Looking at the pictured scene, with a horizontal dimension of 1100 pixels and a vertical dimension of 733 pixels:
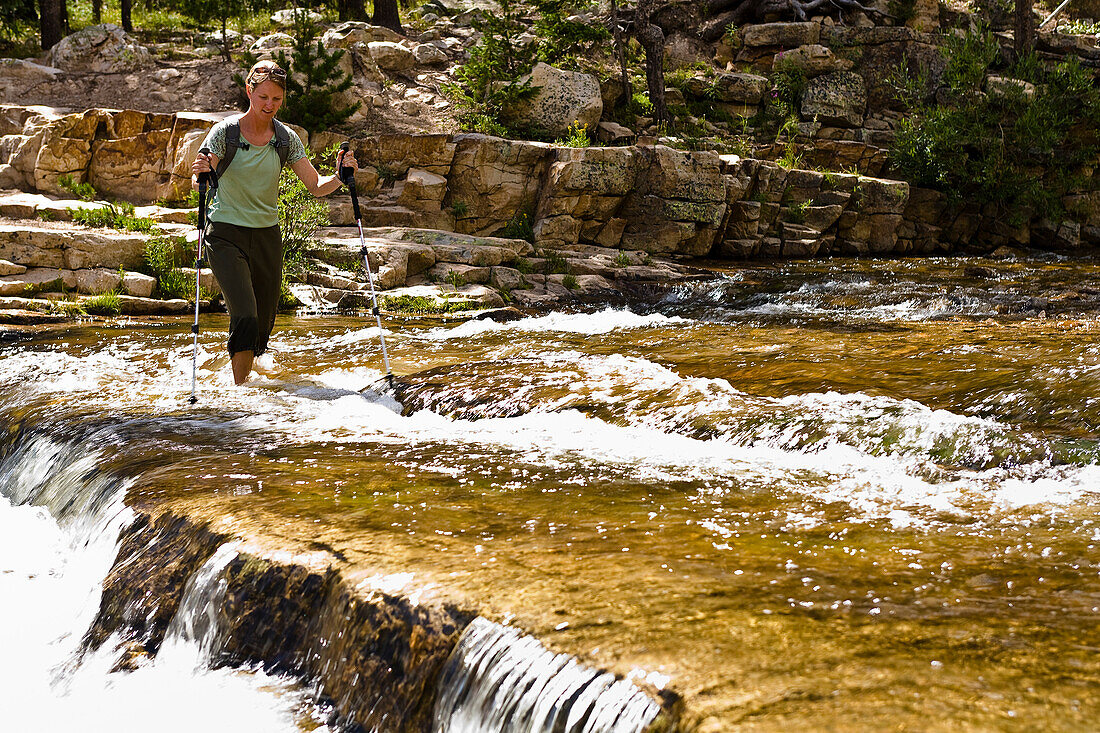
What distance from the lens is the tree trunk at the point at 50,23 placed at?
22.9 metres

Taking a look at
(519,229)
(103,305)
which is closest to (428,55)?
(519,229)

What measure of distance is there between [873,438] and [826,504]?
1.23 m

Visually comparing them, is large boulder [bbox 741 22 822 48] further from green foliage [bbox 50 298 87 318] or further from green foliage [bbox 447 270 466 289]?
green foliage [bbox 50 298 87 318]

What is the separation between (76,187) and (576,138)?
396 inches

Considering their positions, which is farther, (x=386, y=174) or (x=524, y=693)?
(x=386, y=174)

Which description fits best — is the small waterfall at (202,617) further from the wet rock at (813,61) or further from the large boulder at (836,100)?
the wet rock at (813,61)

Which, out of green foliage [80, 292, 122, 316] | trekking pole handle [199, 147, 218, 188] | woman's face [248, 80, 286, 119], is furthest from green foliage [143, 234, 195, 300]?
woman's face [248, 80, 286, 119]

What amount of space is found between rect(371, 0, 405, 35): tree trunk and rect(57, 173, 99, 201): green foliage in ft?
38.8

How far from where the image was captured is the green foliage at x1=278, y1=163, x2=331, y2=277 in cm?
1385

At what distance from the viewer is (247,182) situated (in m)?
6.96

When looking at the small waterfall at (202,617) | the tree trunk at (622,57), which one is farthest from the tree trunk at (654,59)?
the small waterfall at (202,617)

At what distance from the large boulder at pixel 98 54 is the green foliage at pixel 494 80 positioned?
769 cm

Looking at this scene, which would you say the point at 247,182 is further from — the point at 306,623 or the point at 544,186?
the point at 544,186

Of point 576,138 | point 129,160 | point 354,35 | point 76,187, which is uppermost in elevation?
point 354,35
